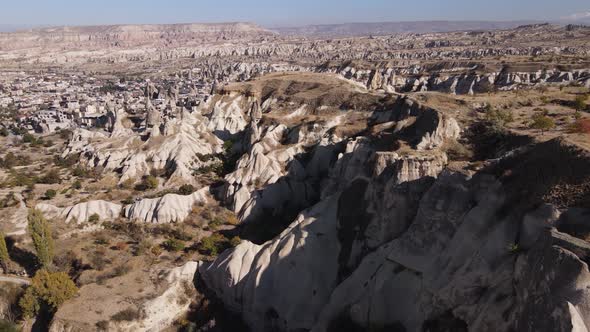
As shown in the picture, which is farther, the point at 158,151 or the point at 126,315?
the point at 158,151

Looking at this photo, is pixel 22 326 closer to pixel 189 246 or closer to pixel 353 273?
pixel 189 246

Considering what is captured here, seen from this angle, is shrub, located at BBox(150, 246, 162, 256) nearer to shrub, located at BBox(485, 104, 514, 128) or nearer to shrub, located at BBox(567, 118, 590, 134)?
shrub, located at BBox(485, 104, 514, 128)

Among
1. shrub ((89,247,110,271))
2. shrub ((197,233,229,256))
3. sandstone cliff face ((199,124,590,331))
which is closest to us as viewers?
sandstone cliff face ((199,124,590,331))

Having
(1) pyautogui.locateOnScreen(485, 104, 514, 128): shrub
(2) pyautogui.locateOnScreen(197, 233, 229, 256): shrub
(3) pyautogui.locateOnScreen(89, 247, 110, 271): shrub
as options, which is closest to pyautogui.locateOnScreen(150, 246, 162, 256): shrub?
(2) pyautogui.locateOnScreen(197, 233, 229, 256): shrub

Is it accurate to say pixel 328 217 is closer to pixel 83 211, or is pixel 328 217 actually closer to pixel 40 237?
pixel 40 237

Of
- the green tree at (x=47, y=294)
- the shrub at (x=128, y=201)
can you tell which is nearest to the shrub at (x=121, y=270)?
the green tree at (x=47, y=294)

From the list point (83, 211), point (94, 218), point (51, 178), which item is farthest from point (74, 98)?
point (94, 218)

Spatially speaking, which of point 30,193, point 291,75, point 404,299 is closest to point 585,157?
point 404,299
